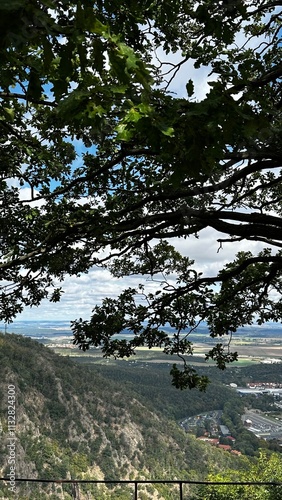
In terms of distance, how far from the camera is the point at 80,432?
5966 cm

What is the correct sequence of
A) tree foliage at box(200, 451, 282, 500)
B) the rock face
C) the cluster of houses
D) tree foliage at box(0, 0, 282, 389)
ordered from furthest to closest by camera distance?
the cluster of houses < the rock face < tree foliage at box(200, 451, 282, 500) < tree foliage at box(0, 0, 282, 389)

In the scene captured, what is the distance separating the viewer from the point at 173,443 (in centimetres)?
6744

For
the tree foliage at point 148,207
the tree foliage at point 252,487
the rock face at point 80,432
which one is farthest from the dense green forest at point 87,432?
the tree foliage at point 148,207

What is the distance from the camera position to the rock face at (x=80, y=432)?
50562 millimetres

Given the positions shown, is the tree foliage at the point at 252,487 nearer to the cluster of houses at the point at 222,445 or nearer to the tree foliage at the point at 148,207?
the tree foliage at the point at 148,207

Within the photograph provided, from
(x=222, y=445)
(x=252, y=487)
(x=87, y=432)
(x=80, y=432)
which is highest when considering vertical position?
(x=252, y=487)

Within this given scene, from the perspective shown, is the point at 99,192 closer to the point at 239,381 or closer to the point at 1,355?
the point at 1,355

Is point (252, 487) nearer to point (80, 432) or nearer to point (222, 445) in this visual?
point (80, 432)

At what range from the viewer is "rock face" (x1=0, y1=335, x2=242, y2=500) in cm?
5056

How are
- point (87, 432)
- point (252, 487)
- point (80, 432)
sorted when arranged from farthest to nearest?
1. point (87, 432)
2. point (80, 432)
3. point (252, 487)

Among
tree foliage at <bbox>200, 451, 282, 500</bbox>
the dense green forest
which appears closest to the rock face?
the dense green forest

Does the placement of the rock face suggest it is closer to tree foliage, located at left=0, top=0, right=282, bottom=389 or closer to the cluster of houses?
the cluster of houses

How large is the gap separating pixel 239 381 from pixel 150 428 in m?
23.9

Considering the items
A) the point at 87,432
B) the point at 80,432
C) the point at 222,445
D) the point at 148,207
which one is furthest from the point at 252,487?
the point at 222,445
